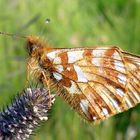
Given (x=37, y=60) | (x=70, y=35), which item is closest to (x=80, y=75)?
(x=37, y=60)

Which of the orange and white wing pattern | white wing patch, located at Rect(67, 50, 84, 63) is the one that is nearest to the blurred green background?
the orange and white wing pattern

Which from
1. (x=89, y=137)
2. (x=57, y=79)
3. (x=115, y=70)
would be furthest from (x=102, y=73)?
(x=89, y=137)

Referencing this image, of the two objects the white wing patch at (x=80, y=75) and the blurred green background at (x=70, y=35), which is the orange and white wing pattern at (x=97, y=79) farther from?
the blurred green background at (x=70, y=35)

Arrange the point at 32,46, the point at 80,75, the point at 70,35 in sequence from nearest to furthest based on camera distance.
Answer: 1. the point at 32,46
2. the point at 80,75
3. the point at 70,35

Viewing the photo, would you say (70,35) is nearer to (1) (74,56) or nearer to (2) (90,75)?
(2) (90,75)

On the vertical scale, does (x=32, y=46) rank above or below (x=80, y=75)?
above

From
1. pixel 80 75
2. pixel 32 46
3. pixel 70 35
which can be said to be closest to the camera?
pixel 32 46

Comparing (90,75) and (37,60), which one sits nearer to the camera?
(37,60)

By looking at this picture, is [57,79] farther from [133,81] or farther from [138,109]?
[138,109]
